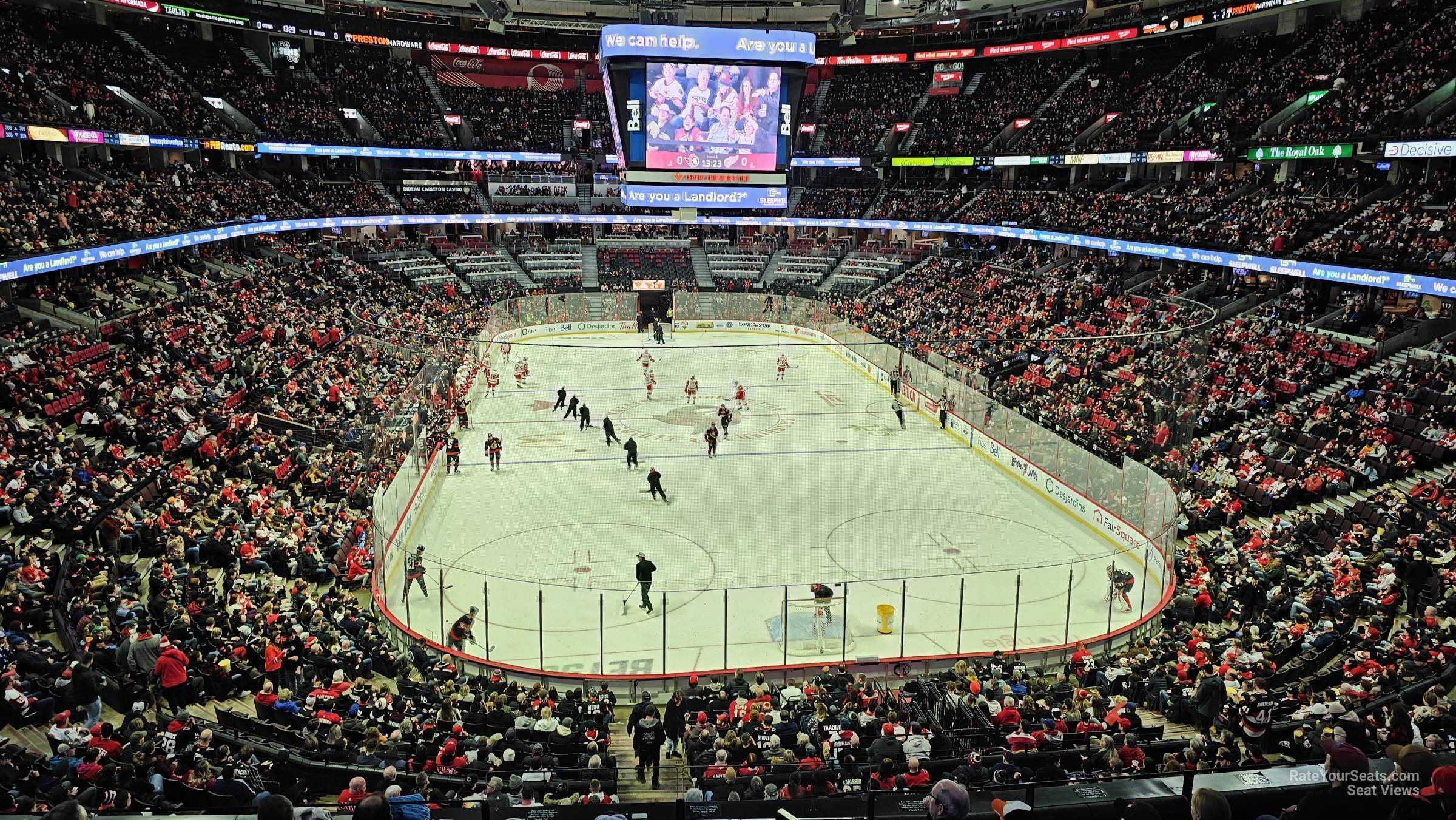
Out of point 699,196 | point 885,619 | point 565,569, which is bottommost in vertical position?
point 565,569

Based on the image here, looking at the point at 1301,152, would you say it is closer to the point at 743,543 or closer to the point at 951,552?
the point at 951,552

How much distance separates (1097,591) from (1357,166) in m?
29.5

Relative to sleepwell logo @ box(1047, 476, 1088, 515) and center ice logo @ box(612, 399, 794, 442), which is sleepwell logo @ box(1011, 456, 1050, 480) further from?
center ice logo @ box(612, 399, 794, 442)

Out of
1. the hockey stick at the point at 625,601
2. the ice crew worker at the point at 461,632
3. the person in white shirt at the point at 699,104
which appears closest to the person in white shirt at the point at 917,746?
the hockey stick at the point at 625,601

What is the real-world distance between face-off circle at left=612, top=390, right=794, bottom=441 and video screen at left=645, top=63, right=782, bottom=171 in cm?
891

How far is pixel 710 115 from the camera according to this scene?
102 ft

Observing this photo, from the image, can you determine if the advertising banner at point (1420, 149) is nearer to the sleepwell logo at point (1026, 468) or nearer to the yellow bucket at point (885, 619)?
the sleepwell logo at point (1026, 468)

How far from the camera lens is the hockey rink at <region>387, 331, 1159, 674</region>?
1627cm

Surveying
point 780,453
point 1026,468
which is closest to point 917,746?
point 1026,468

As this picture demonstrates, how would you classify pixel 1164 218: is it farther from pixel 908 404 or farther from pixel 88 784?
pixel 88 784

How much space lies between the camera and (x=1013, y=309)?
1672 inches

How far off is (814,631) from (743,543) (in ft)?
18.8

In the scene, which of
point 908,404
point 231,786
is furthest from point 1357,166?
point 231,786

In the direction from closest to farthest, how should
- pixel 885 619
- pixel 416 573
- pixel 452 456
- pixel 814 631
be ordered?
pixel 814 631 → pixel 416 573 → pixel 885 619 → pixel 452 456
